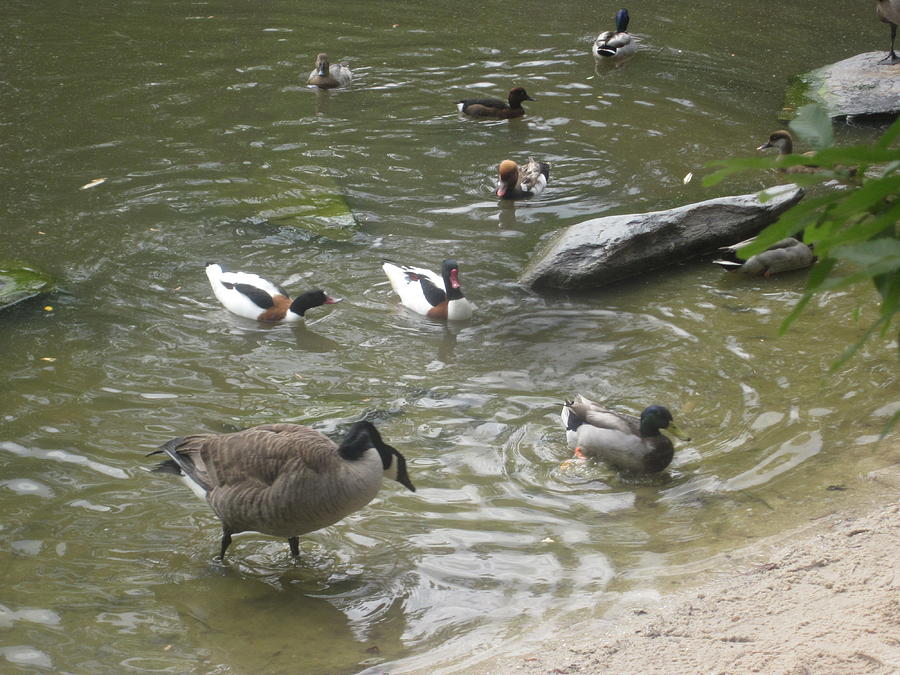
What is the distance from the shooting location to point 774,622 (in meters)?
4.72

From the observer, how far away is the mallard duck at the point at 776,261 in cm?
1029

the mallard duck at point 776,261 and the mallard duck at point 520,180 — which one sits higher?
the mallard duck at point 520,180

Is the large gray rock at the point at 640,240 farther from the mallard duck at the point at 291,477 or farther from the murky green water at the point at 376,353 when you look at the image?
the mallard duck at the point at 291,477

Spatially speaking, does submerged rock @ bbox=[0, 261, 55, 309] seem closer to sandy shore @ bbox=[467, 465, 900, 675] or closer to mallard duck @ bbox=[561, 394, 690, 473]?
mallard duck @ bbox=[561, 394, 690, 473]

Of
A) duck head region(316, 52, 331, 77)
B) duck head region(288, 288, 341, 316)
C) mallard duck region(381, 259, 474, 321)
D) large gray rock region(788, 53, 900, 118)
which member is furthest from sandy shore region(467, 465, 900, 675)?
Result: duck head region(316, 52, 331, 77)

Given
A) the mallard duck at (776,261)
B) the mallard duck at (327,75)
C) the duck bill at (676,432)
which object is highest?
the mallard duck at (327,75)

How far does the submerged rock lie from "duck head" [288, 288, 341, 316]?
255 centimetres

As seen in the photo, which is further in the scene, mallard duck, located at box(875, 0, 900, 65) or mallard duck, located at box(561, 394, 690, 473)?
mallard duck, located at box(875, 0, 900, 65)

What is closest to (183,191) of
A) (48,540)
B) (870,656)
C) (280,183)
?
(280,183)

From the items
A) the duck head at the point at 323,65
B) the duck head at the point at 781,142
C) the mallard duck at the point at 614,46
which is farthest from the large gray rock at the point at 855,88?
the duck head at the point at 323,65

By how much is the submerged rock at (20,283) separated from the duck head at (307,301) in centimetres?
255

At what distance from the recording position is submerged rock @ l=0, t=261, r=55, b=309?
9602 millimetres

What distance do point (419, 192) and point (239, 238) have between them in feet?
8.29

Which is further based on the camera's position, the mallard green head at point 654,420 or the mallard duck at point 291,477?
the mallard green head at point 654,420
